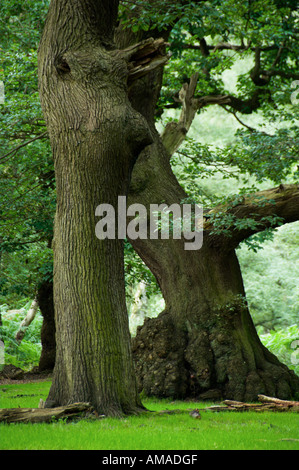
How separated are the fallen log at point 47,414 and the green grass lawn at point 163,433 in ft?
0.52

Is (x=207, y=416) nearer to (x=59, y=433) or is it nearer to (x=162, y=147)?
(x=59, y=433)

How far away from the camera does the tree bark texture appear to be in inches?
344

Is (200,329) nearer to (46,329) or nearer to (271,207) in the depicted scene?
(271,207)

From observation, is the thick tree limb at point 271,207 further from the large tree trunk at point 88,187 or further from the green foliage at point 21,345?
the green foliage at point 21,345

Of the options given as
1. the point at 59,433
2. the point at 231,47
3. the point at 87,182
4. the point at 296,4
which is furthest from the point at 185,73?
the point at 59,433

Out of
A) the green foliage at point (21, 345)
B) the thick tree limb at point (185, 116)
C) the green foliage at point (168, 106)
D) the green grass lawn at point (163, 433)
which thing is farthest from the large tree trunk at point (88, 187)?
the green foliage at point (21, 345)

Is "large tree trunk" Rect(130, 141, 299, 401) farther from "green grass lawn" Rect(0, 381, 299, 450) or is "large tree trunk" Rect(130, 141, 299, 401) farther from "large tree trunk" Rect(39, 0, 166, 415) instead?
"large tree trunk" Rect(39, 0, 166, 415)

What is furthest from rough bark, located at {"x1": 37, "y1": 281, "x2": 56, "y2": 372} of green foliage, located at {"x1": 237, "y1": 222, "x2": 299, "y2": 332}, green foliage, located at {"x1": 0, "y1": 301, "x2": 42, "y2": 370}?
green foliage, located at {"x1": 237, "y1": 222, "x2": 299, "y2": 332}

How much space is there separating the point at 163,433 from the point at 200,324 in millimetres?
4090

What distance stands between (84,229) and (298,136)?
173 inches

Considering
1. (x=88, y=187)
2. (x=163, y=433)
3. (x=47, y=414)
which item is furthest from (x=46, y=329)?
(x=163, y=433)

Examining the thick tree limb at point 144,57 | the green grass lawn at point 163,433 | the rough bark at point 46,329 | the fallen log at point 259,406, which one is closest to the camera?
the green grass lawn at point 163,433

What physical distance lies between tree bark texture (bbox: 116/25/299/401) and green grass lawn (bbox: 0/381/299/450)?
6.86 ft

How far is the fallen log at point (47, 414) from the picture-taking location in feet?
18.9
